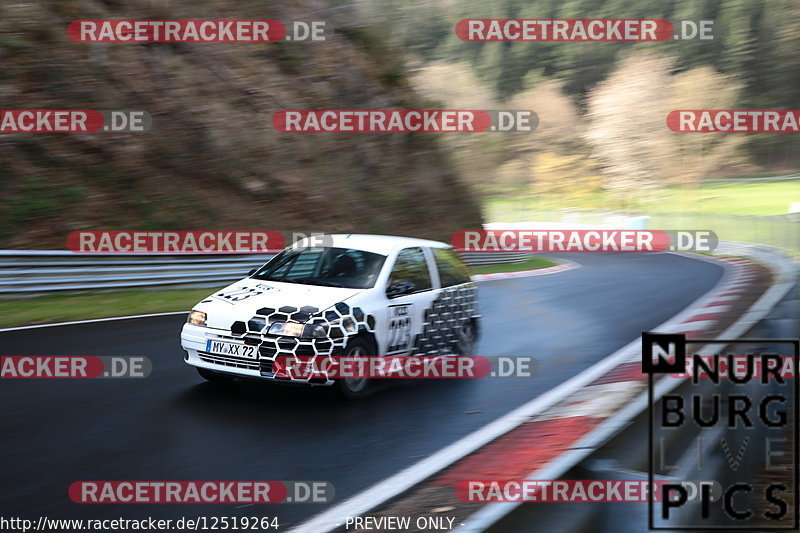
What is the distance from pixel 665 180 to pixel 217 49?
48485 millimetres

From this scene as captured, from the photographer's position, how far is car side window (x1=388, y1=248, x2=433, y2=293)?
8453 millimetres

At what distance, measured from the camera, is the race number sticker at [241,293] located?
765 cm

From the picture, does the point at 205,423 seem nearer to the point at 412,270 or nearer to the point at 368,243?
the point at 368,243

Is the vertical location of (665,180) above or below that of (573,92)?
below

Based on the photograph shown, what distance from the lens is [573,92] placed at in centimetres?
7894

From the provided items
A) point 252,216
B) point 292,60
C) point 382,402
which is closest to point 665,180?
point 292,60

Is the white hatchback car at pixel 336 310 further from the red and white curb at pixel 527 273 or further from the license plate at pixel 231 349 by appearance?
the red and white curb at pixel 527 273

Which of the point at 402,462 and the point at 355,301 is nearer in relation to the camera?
the point at 402,462

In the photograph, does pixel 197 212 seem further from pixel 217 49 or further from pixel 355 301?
pixel 355 301

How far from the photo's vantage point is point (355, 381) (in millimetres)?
7734

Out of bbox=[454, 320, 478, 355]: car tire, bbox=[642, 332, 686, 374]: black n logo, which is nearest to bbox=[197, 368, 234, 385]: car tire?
bbox=[454, 320, 478, 355]: car tire

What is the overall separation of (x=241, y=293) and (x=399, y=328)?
1589mm

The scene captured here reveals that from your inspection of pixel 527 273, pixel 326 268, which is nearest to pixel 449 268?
pixel 326 268

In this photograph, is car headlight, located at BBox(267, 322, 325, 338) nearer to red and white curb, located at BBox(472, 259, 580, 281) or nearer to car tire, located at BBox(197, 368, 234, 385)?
car tire, located at BBox(197, 368, 234, 385)
